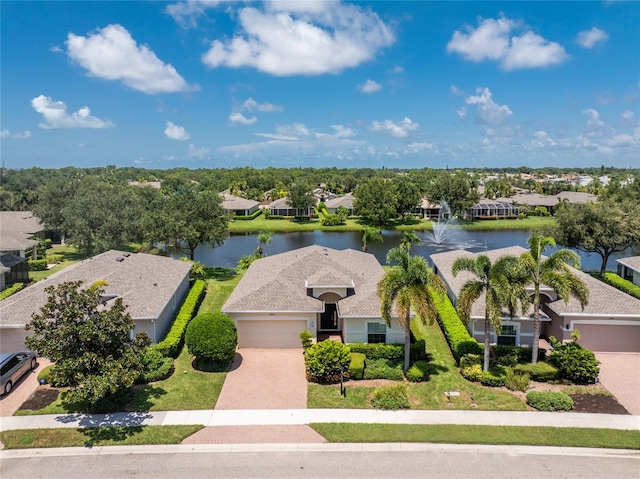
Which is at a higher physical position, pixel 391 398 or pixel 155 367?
pixel 155 367

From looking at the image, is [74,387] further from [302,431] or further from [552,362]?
[552,362]

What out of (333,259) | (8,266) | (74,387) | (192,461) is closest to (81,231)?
(8,266)

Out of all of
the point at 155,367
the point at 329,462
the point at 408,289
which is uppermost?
the point at 408,289

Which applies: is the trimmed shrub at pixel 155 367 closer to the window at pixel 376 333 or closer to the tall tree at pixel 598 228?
the window at pixel 376 333

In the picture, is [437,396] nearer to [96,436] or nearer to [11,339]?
[96,436]

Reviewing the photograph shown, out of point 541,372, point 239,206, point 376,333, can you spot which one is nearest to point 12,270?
point 376,333

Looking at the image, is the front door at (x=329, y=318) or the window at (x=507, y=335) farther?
the front door at (x=329, y=318)

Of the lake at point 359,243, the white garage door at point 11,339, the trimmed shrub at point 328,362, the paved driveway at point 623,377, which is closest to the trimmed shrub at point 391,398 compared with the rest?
the trimmed shrub at point 328,362
